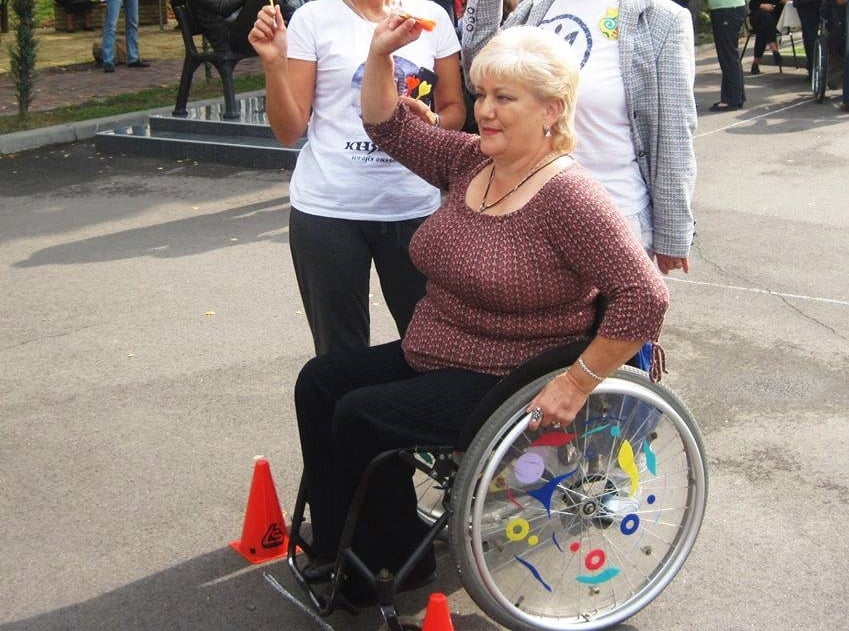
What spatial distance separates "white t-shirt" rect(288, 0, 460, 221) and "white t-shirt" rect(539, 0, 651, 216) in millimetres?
461

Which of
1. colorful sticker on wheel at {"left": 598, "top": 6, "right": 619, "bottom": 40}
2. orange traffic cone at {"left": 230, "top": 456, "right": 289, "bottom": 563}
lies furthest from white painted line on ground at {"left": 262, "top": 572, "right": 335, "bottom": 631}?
colorful sticker on wheel at {"left": 598, "top": 6, "right": 619, "bottom": 40}

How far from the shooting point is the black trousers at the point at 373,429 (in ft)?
9.98

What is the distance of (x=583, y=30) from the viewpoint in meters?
3.56

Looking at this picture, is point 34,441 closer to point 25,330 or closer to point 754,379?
point 25,330

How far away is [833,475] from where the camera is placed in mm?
4340

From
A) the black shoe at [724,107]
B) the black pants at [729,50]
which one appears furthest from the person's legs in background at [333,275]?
the black shoe at [724,107]

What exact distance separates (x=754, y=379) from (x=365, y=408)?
108 inches

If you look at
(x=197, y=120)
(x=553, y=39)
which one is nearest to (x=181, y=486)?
(x=553, y=39)

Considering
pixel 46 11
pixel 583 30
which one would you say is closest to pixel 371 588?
pixel 583 30

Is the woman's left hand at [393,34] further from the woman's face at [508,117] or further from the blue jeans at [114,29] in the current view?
the blue jeans at [114,29]

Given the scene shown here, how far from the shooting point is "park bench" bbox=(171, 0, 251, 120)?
36.1 ft

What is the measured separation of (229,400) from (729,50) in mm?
8916

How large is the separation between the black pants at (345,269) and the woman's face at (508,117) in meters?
0.73

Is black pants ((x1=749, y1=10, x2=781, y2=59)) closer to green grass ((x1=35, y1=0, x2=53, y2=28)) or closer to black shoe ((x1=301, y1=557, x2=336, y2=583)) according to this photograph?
green grass ((x1=35, y1=0, x2=53, y2=28))
